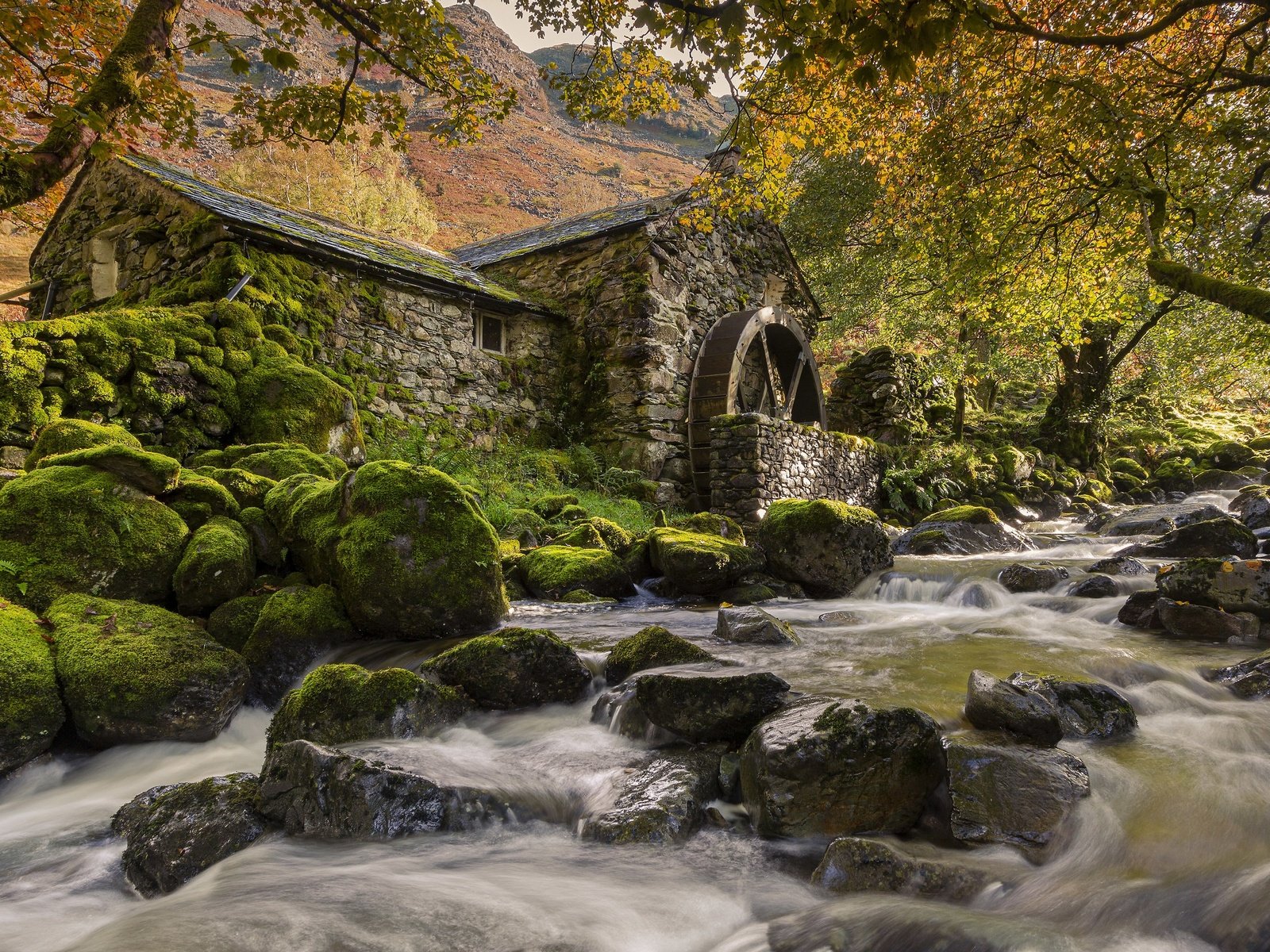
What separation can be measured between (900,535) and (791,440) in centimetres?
239

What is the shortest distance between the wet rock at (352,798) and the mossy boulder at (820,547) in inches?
201

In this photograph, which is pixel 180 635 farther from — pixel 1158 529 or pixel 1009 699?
pixel 1158 529

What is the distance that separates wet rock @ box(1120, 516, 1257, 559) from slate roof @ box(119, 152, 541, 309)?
9.95 m

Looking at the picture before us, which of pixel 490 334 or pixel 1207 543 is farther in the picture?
pixel 490 334

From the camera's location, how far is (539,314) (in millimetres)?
12055

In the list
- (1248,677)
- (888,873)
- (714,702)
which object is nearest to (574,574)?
(714,702)

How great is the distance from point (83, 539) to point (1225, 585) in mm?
7651

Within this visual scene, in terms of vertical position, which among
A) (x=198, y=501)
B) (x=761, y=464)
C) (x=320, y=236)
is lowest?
(x=198, y=501)

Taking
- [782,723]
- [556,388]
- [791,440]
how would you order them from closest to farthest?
[782,723] < [791,440] < [556,388]

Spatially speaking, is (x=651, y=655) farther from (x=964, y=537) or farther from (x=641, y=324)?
(x=641, y=324)

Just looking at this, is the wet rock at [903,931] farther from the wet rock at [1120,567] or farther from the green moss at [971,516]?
the green moss at [971,516]

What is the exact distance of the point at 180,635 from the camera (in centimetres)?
357

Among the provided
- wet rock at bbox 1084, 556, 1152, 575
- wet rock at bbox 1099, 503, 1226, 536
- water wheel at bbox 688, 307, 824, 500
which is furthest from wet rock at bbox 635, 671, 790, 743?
wet rock at bbox 1099, 503, 1226, 536

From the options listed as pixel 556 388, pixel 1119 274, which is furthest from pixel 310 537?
pixel 1119 274
